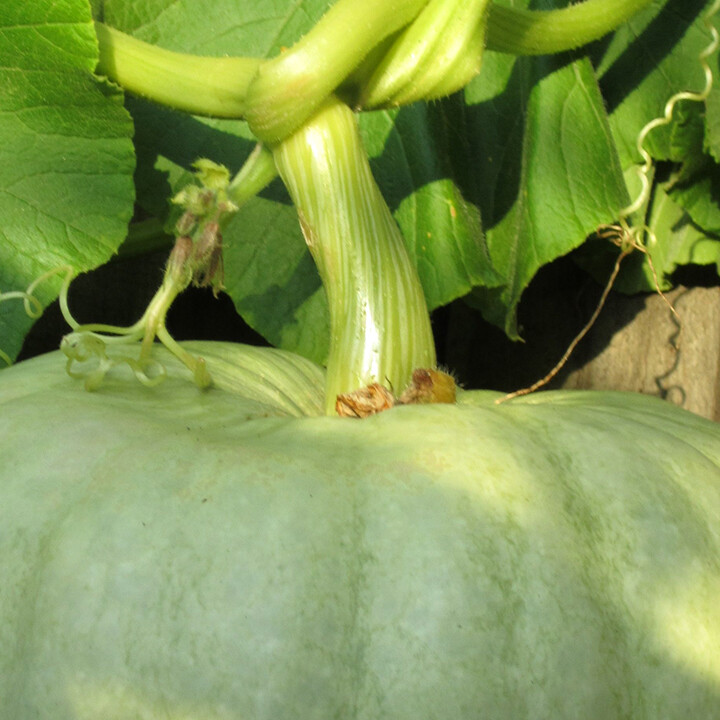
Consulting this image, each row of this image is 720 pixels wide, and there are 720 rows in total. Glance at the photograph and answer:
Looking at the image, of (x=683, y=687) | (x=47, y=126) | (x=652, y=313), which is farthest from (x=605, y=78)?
(x=683, y=687)

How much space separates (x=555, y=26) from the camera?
39.4 inches

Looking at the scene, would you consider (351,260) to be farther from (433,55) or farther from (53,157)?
(53,157)

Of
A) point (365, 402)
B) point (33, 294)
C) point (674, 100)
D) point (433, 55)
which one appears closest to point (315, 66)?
point (433, 55)

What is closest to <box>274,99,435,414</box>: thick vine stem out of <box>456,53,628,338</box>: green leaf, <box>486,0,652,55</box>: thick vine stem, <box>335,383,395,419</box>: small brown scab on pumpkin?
<box>335,383,395,419</box>: small brown scab on pumpkin

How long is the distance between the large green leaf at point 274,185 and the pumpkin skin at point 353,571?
0.44 metres

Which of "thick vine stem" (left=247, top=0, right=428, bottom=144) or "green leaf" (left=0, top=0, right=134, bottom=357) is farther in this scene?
"green leaf" (left=0, top=0, right=134, bottom=357)

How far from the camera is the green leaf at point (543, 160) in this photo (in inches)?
44.6

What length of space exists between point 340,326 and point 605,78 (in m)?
0.67

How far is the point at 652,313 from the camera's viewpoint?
1412 millimetres

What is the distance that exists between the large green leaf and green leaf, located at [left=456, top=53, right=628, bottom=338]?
55mm

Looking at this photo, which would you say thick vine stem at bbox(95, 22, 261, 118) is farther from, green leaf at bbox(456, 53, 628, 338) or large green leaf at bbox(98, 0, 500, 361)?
green leaf at bbox(456, 53, 628, 338)

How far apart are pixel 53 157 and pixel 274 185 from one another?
1.00 feet

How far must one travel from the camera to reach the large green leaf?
3.73 ft

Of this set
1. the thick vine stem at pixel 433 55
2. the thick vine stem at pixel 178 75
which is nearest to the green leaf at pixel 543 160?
the thick vine stem at pixel 433 55
